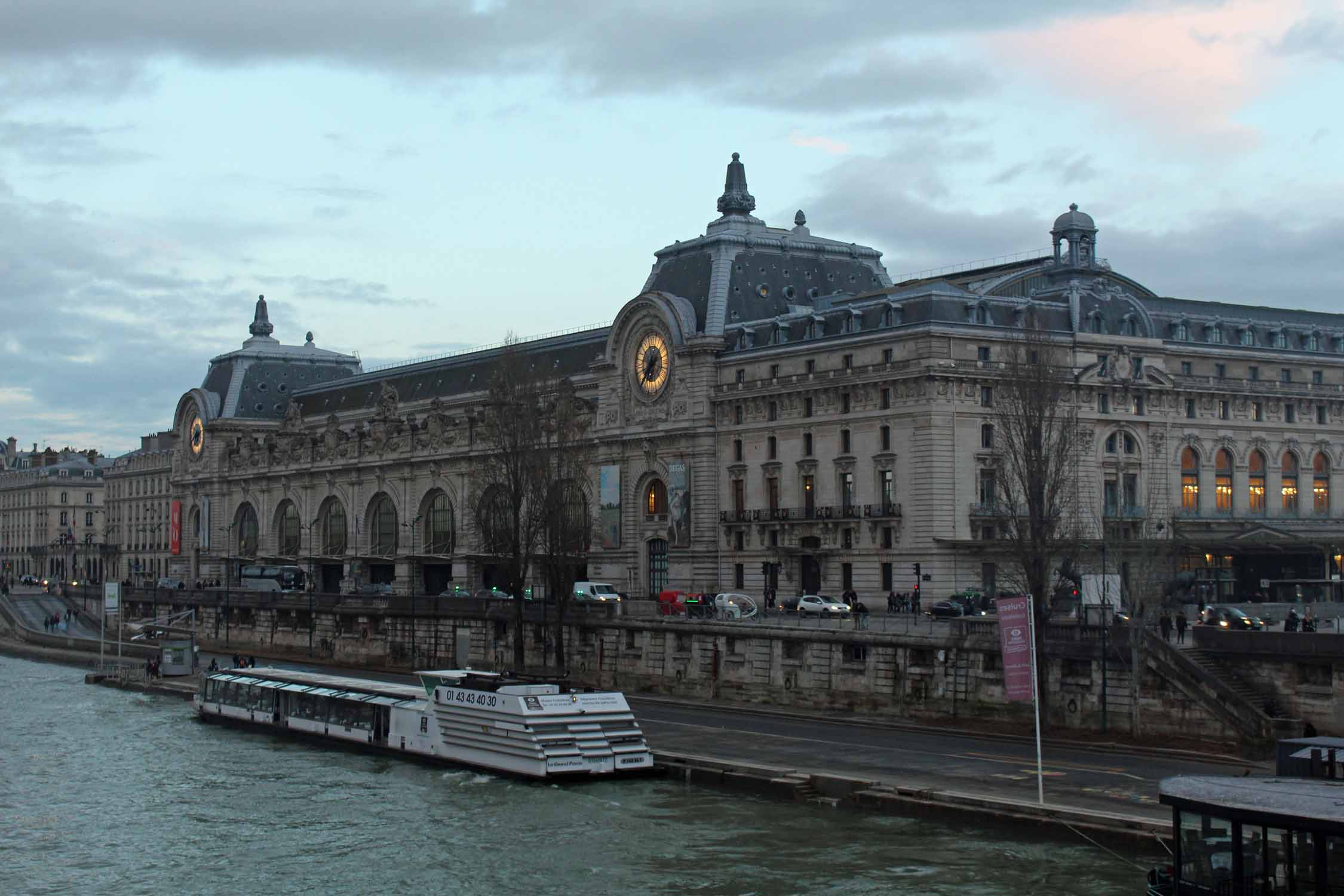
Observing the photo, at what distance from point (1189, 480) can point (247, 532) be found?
96963mm

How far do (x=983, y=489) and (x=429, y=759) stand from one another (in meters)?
44.0

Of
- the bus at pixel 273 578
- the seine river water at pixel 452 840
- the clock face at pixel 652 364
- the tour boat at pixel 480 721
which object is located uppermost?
the clock face at pixel 652 364

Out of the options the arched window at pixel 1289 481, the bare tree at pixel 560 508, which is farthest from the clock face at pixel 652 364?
the arched window at pixel 1289 481

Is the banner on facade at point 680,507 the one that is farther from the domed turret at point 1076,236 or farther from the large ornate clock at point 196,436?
the large ornate clock at point 196,436

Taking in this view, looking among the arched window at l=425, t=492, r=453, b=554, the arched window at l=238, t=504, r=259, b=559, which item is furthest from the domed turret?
the arched window at l=238, t=504, r=259, b=559

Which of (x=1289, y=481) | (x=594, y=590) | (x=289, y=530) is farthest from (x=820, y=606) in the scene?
(x=289, y=530)

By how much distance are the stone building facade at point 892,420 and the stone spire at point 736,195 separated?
0.54 feet

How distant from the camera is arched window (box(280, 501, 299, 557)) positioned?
15700 cm

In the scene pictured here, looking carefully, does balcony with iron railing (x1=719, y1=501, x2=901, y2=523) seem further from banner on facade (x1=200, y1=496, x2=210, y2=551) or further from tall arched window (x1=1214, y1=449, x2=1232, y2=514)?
banner on facade (x1=200, y1=496, x2=210, y2=551)

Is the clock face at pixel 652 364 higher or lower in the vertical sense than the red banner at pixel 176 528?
higher

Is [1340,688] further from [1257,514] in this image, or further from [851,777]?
[1257,514]

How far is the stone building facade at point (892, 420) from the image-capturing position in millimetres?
93500

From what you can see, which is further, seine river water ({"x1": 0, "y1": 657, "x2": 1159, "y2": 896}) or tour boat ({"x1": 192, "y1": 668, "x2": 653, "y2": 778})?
tour boat ({"x1": 192, "y1": 668, "x2": 653, "y2": 778})

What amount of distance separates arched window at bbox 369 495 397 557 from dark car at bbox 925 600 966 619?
6717cm
